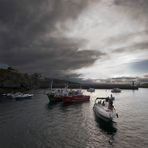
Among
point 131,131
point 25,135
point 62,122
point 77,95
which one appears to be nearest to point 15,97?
point 77,95

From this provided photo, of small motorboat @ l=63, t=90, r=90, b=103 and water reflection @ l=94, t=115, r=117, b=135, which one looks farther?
small motorboat @ l=63, t=90, r=90, b=103

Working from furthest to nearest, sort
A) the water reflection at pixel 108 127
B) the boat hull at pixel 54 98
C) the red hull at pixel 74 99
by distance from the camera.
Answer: the boat hull at pixel 54 98
the red hull at pixel 74 99
the water reflection at pixel 108 127

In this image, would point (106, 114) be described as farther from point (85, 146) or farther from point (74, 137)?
point (85, 146)

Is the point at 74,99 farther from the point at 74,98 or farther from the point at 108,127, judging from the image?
the point at 108,127

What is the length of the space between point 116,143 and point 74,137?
28.0 ft

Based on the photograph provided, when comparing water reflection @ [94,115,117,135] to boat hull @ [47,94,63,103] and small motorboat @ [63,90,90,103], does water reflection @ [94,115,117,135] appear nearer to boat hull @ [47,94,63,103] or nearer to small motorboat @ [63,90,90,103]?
small motorboat @ [63,90,90,103]

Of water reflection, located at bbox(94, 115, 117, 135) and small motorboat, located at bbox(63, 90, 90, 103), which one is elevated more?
small motorboat, located at bbox(63, 90, 90, 103)

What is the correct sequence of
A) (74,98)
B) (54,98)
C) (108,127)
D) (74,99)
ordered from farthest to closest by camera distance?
(74,98)
(74,99)
(54,98)
(108,127)

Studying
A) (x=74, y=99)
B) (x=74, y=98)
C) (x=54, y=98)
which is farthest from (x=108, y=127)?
(x=54, y=98)

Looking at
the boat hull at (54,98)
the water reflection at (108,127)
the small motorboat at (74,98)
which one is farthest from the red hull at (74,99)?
the water reflection at (108,127)

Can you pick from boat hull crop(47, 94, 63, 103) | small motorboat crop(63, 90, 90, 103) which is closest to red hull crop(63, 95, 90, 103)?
small motorboat crop(63, 90, 90, 103)

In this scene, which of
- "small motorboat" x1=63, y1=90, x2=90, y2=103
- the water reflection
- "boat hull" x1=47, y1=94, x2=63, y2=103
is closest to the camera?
the water reflection

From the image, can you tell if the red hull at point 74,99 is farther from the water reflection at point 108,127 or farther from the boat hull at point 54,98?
the water reflection at point 108,127

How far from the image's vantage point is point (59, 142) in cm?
3512
